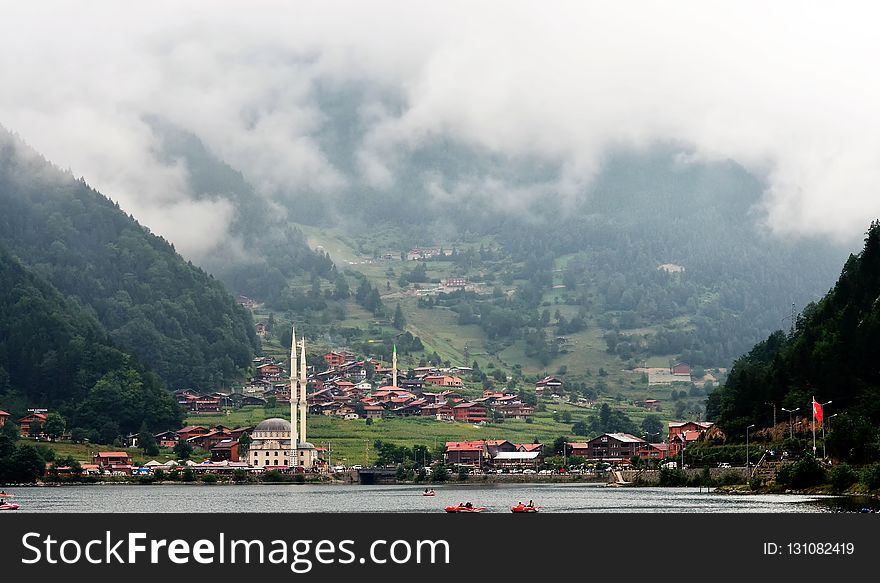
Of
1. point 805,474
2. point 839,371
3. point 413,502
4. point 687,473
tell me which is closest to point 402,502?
point 413,502

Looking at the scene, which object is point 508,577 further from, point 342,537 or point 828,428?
point 828,428

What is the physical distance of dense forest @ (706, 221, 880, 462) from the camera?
421ft

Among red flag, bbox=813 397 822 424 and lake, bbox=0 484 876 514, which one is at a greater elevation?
red flag, bbox=813 397 822 424

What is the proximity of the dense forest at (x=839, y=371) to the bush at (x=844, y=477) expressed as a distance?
9778 mm

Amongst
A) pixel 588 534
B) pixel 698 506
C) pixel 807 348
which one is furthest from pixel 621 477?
pixel 588 534

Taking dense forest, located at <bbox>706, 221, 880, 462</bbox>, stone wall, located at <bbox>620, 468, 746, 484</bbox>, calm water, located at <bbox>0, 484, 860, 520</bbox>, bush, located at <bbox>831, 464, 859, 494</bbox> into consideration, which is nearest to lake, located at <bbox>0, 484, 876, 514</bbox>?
calm water, located at <bbox>0, 484, 860, 520</bbox>

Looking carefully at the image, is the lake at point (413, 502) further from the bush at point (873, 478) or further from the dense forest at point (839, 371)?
the dense forest at point (839, 371)

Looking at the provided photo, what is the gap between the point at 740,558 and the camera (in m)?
50.2

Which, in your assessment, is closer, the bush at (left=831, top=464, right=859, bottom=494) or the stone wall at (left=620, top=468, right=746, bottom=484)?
the bush at (left=831, top=464, right=859, bottom=494)

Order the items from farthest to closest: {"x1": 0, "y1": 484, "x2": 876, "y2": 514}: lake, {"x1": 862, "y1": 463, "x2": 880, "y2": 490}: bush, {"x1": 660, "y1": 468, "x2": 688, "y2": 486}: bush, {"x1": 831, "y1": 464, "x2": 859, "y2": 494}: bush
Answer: {"x1": 660, "y1": 468, "x2": 688, "y2": 486}: bush
{"x1": 831, "y1": 464, "x2": 859, "y2": 494}: bush
{"x1": 862, "y1": 463, "x2": 880, "y2": 490}: bush
{"x1": 0, "y1": 484, "x2": 876, "y2": 514}: lake

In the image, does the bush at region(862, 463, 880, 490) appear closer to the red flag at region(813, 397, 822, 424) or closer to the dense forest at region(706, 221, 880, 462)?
the dense forest at region(706, 221, 880, 462)

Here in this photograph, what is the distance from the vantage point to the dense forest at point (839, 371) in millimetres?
128375

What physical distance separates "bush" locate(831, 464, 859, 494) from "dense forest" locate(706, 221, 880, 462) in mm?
9778

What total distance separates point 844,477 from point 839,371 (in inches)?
1366
